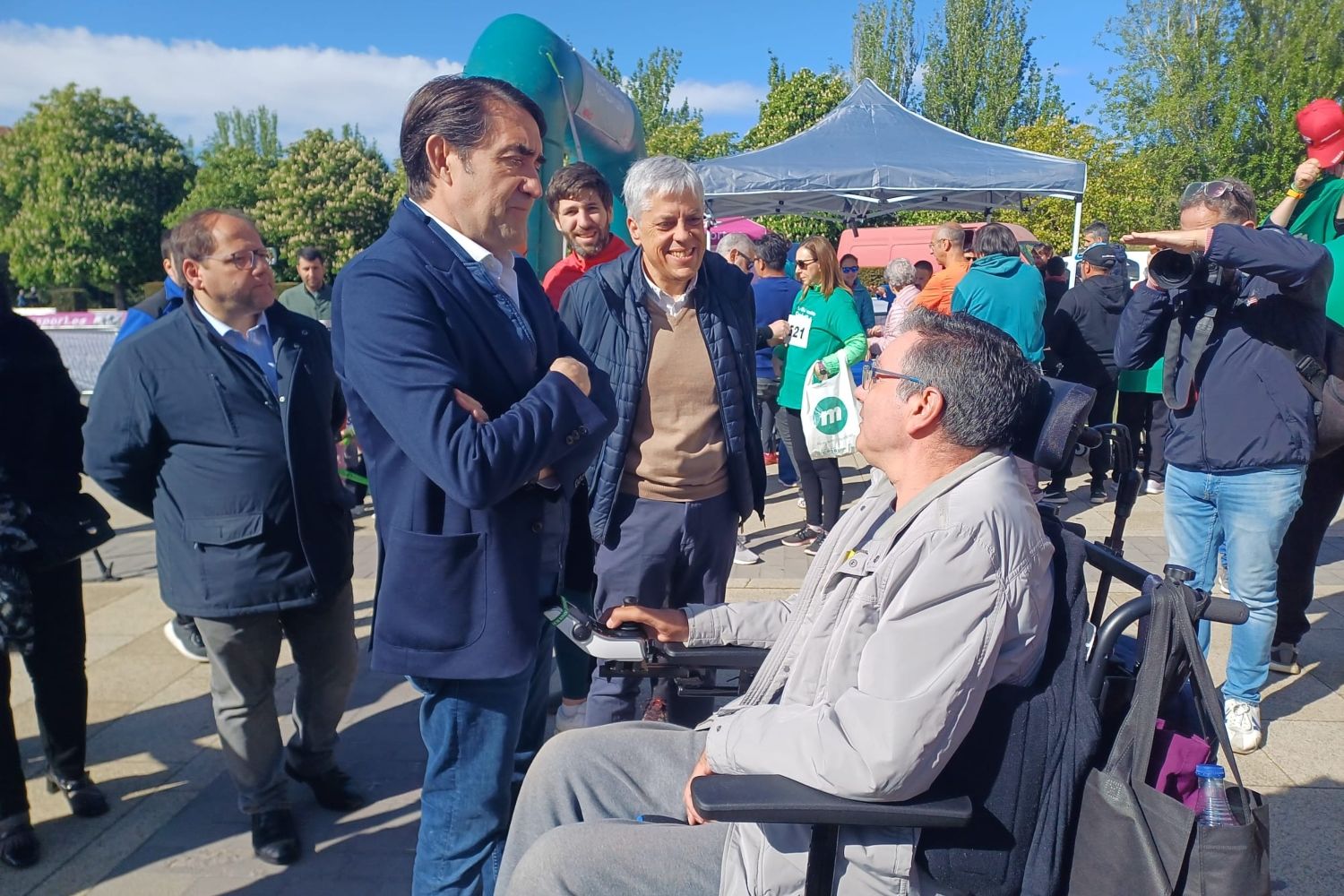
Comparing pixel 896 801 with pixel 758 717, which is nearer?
pixel 896 801

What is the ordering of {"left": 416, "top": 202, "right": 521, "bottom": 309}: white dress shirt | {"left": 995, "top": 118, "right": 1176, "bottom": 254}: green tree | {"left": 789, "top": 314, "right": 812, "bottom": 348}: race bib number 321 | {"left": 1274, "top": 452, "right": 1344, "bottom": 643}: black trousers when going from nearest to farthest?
{"left": 416, "top": 202, "right": 521, "bottom": 309}: white dress shirt
{"left": 1274, "top": 452, "right": 1344, "bottom": 643}: black trousers
{"left": 789, "top": 314, "right": 812, "bottom": 348}: race bib number 321
{"left": 995, "top": 118, "right": 1176, "bottom": 254}: green tree

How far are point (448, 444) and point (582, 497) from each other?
705 millimetres

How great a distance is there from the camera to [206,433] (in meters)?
2.58

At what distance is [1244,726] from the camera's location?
3.10 meters

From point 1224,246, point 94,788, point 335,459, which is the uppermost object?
point 1224,246

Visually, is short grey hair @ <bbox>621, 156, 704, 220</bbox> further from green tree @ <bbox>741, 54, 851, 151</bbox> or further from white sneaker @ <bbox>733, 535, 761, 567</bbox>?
green tree @ <bbox>741, 54, 851, 151</bbox>

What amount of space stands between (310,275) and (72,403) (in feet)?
16.7

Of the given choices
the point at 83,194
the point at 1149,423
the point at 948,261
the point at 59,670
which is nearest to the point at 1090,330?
the point at 1149,423

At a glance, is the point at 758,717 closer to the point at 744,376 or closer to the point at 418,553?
the point at 418,553

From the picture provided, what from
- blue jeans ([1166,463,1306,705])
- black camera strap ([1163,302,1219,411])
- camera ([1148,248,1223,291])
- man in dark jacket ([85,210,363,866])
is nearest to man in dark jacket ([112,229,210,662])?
man in dark jacket ([85,210,363,866])

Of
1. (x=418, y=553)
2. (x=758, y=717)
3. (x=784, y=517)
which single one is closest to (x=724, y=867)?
(x=758, y=717)

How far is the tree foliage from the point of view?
22172mm

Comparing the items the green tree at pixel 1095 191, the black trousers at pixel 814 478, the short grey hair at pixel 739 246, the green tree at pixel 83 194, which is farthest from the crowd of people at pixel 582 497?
the green tree at pixel 83 194

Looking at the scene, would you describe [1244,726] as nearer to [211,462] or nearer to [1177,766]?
[1177,766]
